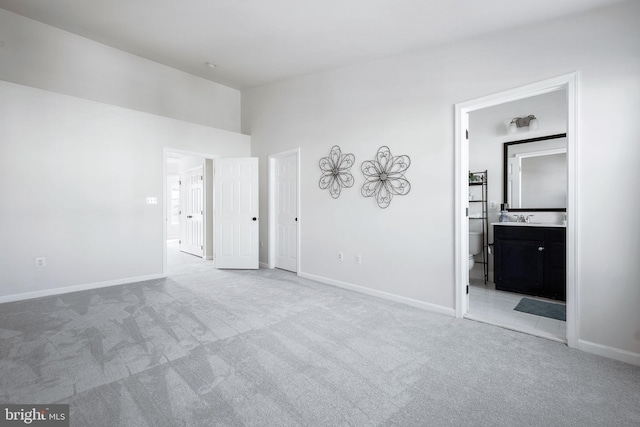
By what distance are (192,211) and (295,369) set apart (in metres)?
5.42

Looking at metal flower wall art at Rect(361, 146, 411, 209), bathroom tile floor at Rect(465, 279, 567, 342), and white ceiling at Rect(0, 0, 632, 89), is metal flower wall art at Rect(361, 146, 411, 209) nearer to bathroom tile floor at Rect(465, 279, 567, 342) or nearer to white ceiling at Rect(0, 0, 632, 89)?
white ceiling at Rect(0, 0, 632, 89)

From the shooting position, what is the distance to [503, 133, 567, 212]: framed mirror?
12.6 ft

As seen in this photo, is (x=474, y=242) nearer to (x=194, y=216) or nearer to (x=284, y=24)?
(x=284, y=24)

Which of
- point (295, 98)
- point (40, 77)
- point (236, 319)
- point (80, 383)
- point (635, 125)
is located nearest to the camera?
point (80, 383)

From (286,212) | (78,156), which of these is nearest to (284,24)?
(286,212)

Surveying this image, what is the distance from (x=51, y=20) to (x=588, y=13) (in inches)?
224

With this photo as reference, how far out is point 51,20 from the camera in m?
3.56

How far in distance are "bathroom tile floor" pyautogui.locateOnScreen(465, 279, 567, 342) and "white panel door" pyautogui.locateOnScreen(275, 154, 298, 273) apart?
8.72 feet

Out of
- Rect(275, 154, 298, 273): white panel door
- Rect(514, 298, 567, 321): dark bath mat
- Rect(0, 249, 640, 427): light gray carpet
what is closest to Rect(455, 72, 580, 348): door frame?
Rect(0, 249, 640, 427): light gray carpet

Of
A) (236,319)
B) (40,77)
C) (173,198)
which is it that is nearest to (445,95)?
(236,319)

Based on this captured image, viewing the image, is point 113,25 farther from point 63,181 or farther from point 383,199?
point 383,199

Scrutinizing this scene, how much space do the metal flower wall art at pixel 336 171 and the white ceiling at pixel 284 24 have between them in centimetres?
124

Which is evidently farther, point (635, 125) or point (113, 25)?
point (113, 25)

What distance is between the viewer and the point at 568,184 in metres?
→ 2.34
